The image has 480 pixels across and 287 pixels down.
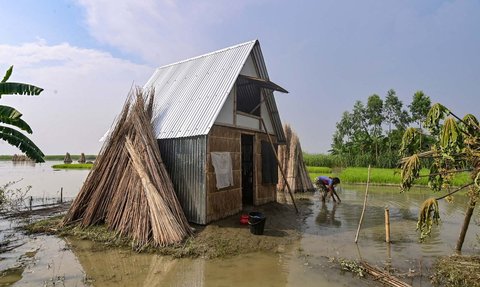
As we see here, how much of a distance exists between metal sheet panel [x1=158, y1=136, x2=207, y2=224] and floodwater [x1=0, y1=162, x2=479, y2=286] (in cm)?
199

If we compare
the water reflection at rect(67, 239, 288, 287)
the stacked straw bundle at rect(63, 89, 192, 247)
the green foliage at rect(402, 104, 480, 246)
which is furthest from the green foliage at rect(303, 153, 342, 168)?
the green foliage at rect(402, 104, 480, 246)

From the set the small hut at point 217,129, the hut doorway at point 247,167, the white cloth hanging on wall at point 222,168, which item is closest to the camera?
the small hut at point 217,129

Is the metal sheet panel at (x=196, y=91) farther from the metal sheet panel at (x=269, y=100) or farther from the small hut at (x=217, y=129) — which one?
the metal sheet panel at (x=269, y=100)

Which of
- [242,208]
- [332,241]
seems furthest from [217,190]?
[332,241]

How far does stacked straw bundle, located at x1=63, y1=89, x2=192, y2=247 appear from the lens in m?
6.76

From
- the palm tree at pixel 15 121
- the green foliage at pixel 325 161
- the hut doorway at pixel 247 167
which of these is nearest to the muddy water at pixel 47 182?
the palm tree at pixel 15 121

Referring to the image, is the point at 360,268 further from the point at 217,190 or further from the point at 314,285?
the point at 217,190

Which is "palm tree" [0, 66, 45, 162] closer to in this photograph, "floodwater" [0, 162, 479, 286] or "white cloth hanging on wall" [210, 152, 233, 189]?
"floodwater" [0, 162, 479, 286]

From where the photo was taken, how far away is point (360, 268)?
5.36 m

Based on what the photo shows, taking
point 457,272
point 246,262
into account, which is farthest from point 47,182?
point 457,272

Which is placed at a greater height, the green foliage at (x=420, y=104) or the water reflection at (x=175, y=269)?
the green foliage at (x=420, y=104)

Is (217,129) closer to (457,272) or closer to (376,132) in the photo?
(457,272)

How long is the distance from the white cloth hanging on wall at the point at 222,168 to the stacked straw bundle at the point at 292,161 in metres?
7.88

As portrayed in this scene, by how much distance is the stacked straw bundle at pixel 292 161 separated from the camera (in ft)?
52.9
